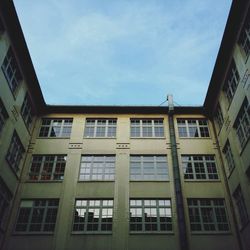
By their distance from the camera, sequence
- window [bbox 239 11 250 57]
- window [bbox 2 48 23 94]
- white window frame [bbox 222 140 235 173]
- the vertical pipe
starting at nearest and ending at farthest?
window [bbox 239 11 250 57] → the vertical pipe → window [bbox 2 48 23 94] → white window frame [bbox 222 140 235 173]

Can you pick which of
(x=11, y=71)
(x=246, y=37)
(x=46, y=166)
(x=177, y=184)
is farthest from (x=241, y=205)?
(x=11, y=71)

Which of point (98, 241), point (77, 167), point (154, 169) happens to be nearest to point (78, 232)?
point (98, 241)

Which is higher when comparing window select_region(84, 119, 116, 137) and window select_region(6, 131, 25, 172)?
window select_region(84, 119, 116, 137)

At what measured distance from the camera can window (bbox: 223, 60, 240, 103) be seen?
17.8 metres

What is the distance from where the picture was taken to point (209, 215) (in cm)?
1778

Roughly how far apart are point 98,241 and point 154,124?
9702 mm

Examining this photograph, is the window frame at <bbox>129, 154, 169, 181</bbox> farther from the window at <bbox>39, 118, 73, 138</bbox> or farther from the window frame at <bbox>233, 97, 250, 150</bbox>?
the window at <bbox>39, 118, 73, 138</bbox>

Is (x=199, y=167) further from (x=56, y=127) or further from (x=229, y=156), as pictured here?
(x=56, y=127)

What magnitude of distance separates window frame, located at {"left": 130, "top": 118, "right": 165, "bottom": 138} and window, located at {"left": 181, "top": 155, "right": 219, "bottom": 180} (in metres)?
2.73

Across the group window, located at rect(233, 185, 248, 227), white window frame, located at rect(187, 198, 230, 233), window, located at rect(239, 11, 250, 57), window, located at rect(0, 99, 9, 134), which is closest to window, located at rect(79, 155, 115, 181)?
white window frame, located at rect(187, 198, 230, 233)

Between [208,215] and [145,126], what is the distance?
25.9 ft

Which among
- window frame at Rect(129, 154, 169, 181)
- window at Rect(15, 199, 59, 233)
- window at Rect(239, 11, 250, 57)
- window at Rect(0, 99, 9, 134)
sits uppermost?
window at Rect(239, 11, 250, 57)

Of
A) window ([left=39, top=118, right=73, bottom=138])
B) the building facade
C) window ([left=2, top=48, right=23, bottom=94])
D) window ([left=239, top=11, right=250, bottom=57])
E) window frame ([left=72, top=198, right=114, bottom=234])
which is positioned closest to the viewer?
window ([left=239, top=11, right=250, bottom=57])

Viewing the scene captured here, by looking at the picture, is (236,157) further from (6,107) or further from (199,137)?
(6,107)
